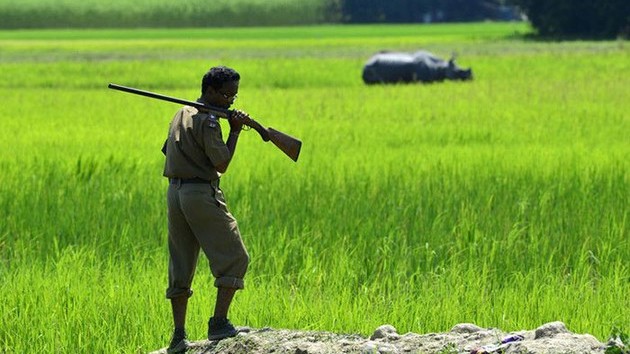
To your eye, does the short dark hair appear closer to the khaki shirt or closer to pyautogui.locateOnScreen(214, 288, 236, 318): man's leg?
the khaki shirt

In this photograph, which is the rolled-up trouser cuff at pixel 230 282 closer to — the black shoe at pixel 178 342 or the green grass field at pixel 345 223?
the black shoe at pixel 178 342

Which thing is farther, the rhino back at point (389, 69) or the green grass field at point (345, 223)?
the rhino back at point (389, 69)

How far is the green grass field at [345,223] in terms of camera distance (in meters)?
5.04

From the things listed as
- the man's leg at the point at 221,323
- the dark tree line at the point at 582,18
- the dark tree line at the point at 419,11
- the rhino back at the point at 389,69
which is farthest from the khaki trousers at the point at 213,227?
the dark tree line at the point at 419,11

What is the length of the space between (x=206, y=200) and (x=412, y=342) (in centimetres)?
78

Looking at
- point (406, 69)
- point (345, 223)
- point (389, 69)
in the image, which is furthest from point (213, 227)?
point (406, 69)

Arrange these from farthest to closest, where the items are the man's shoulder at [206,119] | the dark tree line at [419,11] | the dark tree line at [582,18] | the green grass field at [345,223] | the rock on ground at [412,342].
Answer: the dark tree line at [419,11], the dark tree line at [582,18], the green grass field at [345,223], the man's shoulder at [206,119], the rock on ground at [412,342]

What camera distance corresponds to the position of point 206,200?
4.14m

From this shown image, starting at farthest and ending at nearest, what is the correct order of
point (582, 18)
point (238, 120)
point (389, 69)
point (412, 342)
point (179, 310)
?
point (582, 18), point (389, 69), point (179, 310), point (238, 120), point (412, 342)

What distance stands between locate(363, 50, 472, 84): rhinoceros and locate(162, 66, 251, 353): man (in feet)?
60.7

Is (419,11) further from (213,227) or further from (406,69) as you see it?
(213,227)

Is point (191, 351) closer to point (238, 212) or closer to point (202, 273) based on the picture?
point (202, 273)

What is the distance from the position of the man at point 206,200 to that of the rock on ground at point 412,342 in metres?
0.11

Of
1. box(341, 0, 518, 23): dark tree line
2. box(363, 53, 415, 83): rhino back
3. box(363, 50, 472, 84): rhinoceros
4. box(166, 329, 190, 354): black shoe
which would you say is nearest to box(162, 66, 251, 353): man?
box(166, 329, 190, 354): black shoe
